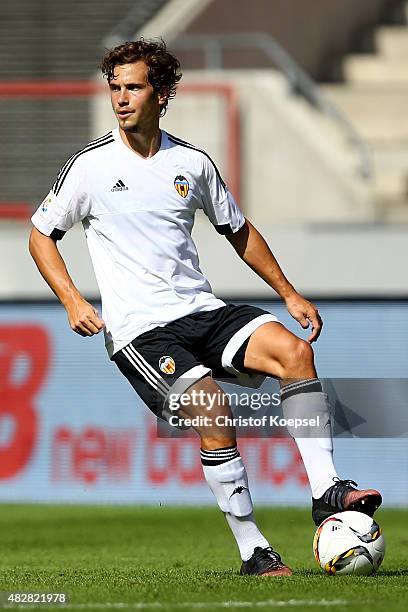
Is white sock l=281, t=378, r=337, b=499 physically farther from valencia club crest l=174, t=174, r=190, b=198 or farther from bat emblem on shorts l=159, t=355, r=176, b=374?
valencia club crest l=174, t=174, r=190, b=198

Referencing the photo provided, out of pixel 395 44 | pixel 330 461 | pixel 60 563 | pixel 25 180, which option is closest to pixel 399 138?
pixel 395 44

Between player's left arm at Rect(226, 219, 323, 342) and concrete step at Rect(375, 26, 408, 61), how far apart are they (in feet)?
35.6

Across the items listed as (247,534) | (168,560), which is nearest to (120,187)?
(247,534)

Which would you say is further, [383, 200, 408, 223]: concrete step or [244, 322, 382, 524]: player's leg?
[383, 200, 408, 223]: concrete step

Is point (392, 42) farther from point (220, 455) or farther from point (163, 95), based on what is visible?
point (220, 455)

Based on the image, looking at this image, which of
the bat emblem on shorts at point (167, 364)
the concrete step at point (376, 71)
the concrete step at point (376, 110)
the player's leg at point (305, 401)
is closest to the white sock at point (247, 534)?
the player's leg at point (305, 401)

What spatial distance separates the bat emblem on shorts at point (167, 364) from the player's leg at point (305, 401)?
304 mm

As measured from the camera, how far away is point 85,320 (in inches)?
222

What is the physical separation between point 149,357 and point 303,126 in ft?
27.6

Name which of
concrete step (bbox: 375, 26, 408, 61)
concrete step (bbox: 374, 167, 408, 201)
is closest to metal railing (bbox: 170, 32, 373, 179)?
concrete step (bbox: 374, 167, 408, 201)

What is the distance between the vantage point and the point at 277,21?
1603 centimetres

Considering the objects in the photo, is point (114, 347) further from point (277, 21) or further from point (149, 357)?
point (277, 21)

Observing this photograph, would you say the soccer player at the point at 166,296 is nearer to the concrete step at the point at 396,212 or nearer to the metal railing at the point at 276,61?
the concrete step at the point at 396,212

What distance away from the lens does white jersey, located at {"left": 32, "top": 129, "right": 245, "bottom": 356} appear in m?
5.92
